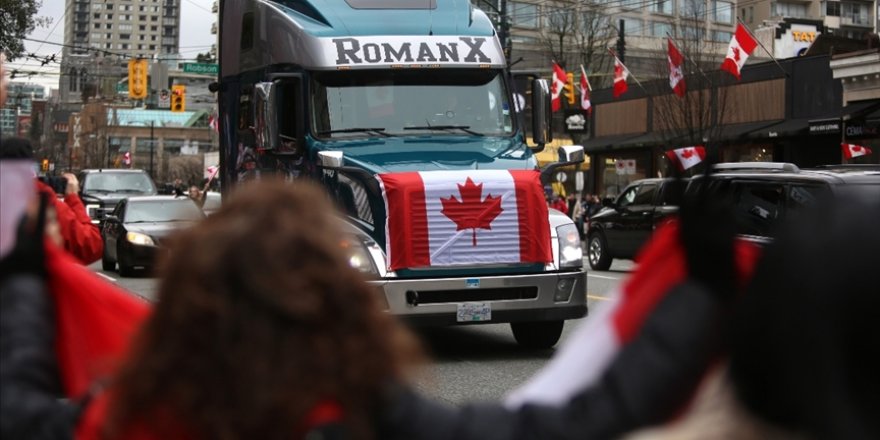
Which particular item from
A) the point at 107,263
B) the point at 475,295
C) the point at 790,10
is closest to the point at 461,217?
the point at 475,295

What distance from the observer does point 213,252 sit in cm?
200

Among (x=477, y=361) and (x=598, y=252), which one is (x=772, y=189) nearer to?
(x=477, y=361)

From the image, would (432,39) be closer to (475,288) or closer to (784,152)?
(475,288)

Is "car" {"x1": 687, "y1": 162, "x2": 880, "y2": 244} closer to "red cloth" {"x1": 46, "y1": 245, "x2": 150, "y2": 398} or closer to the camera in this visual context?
the camera

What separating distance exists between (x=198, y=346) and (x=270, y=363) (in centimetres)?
13

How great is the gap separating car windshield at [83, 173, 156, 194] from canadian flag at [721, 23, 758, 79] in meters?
15.7

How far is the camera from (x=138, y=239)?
21.3 metres

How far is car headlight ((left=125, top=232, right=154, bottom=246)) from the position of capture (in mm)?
21266

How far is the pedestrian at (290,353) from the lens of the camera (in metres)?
1.99

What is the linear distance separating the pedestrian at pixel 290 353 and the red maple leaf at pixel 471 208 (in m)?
8.03

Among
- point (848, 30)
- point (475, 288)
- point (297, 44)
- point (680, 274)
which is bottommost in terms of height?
point (475, 288)

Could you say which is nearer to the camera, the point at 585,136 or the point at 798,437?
the point at 798,437

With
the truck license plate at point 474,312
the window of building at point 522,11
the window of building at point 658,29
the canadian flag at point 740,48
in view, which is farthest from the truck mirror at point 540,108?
the window of building at point 658,29

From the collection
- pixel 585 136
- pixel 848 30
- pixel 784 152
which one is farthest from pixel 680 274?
pixel 848 30
